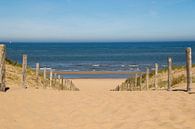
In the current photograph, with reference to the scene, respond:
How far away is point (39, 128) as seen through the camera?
10.3 m

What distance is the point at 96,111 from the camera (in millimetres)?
12477

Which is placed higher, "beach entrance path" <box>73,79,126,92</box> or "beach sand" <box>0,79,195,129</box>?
"beach sand" <box>0,79,195,129</box>

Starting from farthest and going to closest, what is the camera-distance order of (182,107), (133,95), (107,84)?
(107,84)
(133,95)
(182,107)

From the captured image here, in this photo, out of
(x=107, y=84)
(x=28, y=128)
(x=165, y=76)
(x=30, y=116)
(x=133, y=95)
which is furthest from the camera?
(x=107, y=84)

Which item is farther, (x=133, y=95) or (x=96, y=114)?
(x=133, y=95)

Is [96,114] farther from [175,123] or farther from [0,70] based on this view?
[0,70]

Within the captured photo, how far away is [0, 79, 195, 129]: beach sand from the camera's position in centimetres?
1052

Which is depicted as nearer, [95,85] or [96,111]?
[96,111]

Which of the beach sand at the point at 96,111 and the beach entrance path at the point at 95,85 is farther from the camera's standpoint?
the beach entrance path at the point at 95,85

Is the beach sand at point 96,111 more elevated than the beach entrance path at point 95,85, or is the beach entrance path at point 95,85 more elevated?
the beach sand at point 96,111

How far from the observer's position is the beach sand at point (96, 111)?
34.5 ft

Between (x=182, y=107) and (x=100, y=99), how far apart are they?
11.5 ft

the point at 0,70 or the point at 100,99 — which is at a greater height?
the point at 0,70

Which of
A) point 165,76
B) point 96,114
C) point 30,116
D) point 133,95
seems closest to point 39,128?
point 30,116
